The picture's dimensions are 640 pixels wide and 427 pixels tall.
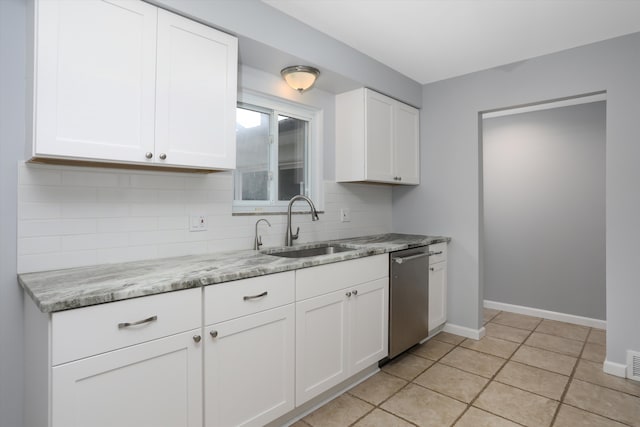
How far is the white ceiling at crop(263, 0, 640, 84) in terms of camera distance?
218 cm

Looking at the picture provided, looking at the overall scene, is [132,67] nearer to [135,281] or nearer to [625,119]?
[135,281]

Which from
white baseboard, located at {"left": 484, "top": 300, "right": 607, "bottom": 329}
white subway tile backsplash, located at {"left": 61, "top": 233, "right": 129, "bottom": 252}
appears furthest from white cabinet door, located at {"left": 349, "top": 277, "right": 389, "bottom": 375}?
white baseboard, located at {"left": 484, "top": 300, "right": 607, "bottom": 329}

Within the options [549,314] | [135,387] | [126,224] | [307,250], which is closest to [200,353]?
[135,387]

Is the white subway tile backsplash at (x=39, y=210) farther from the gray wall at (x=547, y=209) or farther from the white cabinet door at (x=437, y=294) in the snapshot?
the gray wall at (x=547, y=209)

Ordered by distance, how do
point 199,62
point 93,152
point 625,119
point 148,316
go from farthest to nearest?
point 625,119 < point 199,62 < point 93,152 < point 148,316

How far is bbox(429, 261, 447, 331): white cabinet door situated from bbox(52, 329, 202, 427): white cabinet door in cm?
221

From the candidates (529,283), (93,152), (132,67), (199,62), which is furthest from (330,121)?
(529,283)

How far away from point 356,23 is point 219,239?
5.57 ft

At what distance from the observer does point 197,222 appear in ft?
7.18

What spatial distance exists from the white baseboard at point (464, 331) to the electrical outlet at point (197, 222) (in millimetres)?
2521

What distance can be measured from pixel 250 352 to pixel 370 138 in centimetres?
200

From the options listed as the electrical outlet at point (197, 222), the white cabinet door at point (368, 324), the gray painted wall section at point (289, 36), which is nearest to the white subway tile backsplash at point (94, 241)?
the electrical outlet at point (197, 222)

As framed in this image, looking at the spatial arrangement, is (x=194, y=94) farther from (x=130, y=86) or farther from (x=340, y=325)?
(x=340, y=325)

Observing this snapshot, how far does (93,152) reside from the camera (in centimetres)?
152
